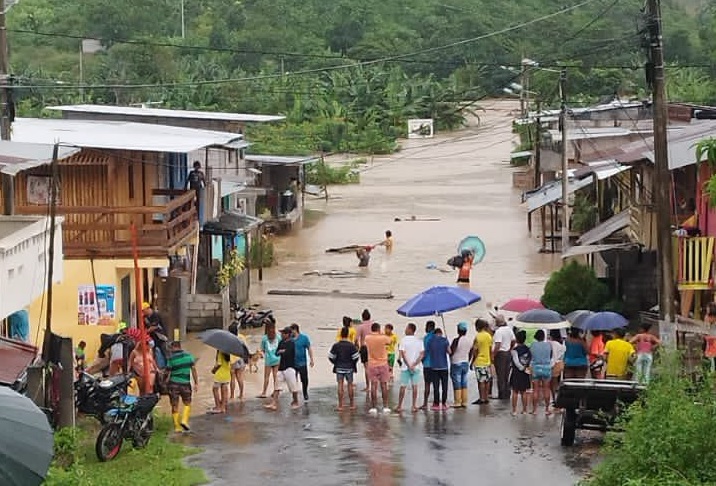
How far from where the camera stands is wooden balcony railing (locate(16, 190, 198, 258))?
904 inches

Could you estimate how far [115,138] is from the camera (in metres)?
23.3

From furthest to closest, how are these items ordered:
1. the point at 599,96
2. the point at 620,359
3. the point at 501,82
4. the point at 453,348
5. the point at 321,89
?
the point at 501,82 → the point at 321,89 → the point at 599,96 → the point at 453,348 → the point at 620,359

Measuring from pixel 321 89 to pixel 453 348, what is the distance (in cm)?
6714

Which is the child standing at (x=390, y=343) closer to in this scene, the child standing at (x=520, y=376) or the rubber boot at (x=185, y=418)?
the child standing at (x=520, y=376)

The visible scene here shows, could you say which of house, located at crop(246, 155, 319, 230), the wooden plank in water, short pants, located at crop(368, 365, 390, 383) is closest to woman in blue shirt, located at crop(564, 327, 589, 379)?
short pants, located at crop(368, 365, 390, 383)

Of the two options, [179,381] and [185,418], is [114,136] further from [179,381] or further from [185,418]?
[185,418]

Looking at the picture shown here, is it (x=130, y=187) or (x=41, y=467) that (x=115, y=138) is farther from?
(x=41, y=467)

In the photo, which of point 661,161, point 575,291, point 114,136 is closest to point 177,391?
point 661,161

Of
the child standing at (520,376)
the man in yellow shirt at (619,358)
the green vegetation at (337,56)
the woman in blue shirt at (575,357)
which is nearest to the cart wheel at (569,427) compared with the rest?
the man in yellow shirt at (619,358)

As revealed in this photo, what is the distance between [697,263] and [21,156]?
9.63 m

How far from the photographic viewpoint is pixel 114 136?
77.8 ft

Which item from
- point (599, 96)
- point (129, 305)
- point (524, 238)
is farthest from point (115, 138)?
point (599, 96)

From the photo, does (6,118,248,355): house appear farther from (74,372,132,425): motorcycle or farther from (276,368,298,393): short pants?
(74,372,132,425): motorcycle

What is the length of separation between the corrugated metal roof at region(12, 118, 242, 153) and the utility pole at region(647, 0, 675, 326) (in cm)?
771
